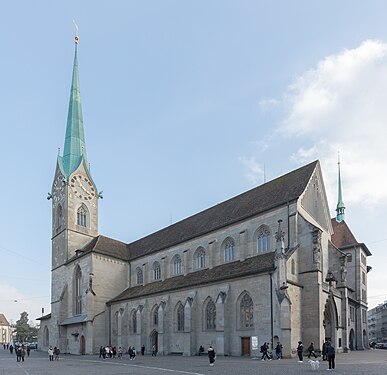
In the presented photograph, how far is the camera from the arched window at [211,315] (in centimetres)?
3734

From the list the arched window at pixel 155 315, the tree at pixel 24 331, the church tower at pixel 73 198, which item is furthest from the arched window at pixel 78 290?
the tree at pixel 24 331

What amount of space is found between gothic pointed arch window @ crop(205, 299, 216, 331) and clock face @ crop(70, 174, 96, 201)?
29.1 meters

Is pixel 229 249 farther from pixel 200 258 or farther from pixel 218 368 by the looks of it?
pixel 218 368

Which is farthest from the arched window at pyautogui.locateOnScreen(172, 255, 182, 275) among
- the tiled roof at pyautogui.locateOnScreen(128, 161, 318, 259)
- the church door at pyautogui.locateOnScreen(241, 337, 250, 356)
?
the church door at pyautogui.locateOnScreen(241, 337, 250, 356)

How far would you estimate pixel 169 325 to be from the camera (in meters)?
41.5

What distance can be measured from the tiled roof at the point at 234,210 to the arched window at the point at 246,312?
26.1ft

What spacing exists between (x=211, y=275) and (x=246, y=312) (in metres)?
6.11

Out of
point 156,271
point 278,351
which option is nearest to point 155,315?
Answer: point 156,271

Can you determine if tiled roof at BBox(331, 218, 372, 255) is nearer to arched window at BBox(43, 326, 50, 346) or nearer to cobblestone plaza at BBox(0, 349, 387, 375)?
cobblestone plaza at BBox(0, 349, 387, 375)

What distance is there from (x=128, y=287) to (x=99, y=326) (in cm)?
654

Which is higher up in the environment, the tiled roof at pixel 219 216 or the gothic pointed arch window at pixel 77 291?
the tiled roof at pixel 219 216

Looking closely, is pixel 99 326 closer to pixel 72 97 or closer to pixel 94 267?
pixel 94 267

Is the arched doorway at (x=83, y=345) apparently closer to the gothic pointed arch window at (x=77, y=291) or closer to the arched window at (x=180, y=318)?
the gothic pointed arch window at (x=77, y=291)

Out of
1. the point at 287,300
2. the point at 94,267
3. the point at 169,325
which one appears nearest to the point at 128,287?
the point at 94,267
